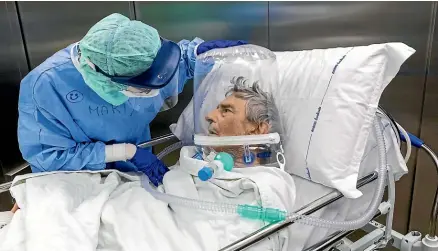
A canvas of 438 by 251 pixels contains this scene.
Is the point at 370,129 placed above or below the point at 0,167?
above

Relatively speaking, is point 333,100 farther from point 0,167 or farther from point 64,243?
point 0,167

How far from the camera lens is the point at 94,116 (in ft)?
4.90

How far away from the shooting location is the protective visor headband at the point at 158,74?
1278 mm

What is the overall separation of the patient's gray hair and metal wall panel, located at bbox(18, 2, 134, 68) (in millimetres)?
1227

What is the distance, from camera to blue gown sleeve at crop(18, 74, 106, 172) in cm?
142

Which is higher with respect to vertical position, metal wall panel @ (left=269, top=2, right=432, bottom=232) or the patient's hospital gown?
metal wall panel @ (left=269, top=2, right=432, bottom=232)

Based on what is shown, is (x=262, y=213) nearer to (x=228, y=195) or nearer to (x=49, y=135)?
(x=228, y=195)

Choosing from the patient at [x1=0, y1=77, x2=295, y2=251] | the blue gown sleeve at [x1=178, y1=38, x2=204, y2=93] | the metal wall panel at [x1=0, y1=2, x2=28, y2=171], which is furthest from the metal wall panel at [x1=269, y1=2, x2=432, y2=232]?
the metal wall panel at [x1=0, y1=2, x2=28, y2=171]

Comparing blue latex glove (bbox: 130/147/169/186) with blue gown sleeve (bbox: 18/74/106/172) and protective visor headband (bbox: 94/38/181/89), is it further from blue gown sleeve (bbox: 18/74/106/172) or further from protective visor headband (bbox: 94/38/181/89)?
protective visor headband (bbox: 94/38/181/89)

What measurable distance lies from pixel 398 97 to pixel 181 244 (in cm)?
147

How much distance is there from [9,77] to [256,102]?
1688 millimetres

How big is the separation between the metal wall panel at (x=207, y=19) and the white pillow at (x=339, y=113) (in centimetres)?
87

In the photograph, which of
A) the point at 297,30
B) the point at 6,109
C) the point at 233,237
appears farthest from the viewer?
the point at 6,109

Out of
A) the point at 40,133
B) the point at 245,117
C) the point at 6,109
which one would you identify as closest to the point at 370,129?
the point at 245,117
